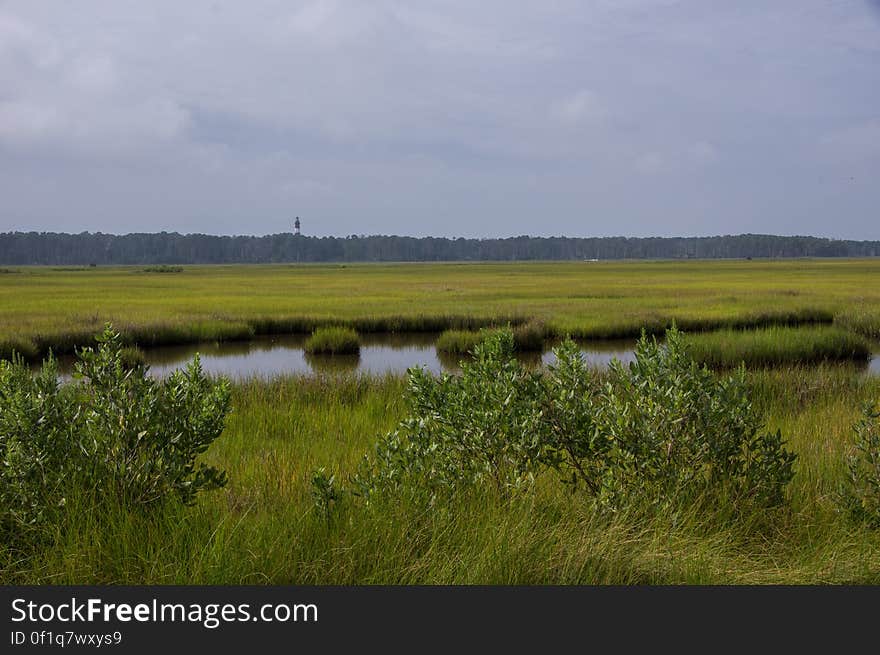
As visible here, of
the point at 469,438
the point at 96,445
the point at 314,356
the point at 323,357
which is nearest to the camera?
the point at 96,445

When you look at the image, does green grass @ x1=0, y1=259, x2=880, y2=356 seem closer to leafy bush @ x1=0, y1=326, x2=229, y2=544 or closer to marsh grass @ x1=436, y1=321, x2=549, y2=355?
marsh grass @ x1=436, y1=321, x2=549, y2=355

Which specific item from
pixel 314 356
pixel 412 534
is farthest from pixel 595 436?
pixel 314 356

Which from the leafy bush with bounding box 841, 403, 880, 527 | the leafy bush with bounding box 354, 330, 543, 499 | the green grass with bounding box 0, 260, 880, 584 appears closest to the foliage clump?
the leafy bush with bounding box 354, 330, 543, 499

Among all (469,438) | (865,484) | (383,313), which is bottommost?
(383,313)

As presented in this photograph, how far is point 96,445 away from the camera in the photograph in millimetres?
5418

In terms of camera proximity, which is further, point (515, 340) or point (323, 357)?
point (515, 340)

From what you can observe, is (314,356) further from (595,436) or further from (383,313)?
(595,436)

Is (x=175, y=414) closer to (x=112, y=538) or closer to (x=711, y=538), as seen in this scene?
(x=112, y=538)

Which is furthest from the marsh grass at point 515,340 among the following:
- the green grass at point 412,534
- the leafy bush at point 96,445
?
the leafy bush at point 96,445

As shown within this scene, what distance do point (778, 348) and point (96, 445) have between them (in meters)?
22.0

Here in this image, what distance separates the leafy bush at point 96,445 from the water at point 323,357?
52.9ft

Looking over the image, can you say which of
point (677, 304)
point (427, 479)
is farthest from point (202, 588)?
point (677, 304)

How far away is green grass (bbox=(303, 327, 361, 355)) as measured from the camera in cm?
2723

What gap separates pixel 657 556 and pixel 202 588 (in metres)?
2.94
